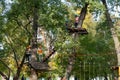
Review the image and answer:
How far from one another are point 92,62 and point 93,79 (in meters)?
4.95

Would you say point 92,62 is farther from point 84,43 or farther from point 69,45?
point 69,45

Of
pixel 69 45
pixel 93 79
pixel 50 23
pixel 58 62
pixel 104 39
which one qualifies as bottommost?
pixel 93 79

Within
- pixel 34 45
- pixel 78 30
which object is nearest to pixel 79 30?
pixel 78 30

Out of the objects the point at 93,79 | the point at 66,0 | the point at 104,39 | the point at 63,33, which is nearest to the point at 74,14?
the point at 66,0

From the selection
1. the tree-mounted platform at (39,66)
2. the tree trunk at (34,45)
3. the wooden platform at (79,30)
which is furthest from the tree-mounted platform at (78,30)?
the tree-mounted platform at (39,66)

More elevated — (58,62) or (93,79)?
(58,62)

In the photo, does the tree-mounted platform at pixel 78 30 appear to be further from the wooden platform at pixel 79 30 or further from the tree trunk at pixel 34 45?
the tree trunk at pixel 34 45

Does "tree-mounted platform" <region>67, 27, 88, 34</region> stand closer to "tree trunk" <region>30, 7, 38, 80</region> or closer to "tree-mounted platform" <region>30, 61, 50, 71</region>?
"tree trunk" <region>30, 7, 38, 80</region>

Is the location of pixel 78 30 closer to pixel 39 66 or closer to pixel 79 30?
pixel 79 30

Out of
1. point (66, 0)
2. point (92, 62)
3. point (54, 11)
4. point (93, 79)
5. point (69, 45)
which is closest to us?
point (69, 45)

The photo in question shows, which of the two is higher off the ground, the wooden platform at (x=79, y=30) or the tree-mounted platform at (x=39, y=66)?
the wooden platform at (x=79, y=30)

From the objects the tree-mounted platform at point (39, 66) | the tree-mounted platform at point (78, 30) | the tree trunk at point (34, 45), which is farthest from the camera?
the tree trunk at point (34, 45)

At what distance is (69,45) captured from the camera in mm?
11742

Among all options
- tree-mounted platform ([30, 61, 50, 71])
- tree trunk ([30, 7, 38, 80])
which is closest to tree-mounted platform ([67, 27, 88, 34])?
tree trunk ([30, 7, 38, 80])
